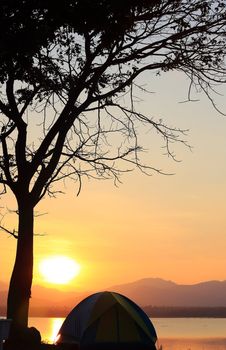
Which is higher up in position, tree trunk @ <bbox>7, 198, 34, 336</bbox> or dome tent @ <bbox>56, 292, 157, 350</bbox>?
tree trunk @ <bbox>7, 198, 34, 336</bbox>

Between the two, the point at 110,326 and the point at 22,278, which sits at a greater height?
the point at 22,278

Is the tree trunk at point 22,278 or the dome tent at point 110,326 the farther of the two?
the dome tent at point 110,326

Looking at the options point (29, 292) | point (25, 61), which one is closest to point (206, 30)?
point (25, 61)

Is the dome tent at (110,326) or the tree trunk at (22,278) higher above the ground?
the tree trunk at (22,278)

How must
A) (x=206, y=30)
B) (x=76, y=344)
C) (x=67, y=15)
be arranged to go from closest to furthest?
1. (x=67, y=15)
2. (x=76, y=344)
3. (x=206, y=30)

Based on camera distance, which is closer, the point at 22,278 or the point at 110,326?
the point at 22,278

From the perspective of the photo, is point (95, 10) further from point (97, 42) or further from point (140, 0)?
point (97, 42)

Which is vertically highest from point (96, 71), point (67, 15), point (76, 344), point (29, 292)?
point (96, 71)

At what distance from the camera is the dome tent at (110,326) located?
768 inches

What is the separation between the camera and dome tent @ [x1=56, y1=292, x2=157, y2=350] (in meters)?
19.5

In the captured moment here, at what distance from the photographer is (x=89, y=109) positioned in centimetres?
2172

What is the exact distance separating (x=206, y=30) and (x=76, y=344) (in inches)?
367

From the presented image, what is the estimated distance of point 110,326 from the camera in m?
19.9

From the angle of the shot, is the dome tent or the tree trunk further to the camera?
the dome tent
